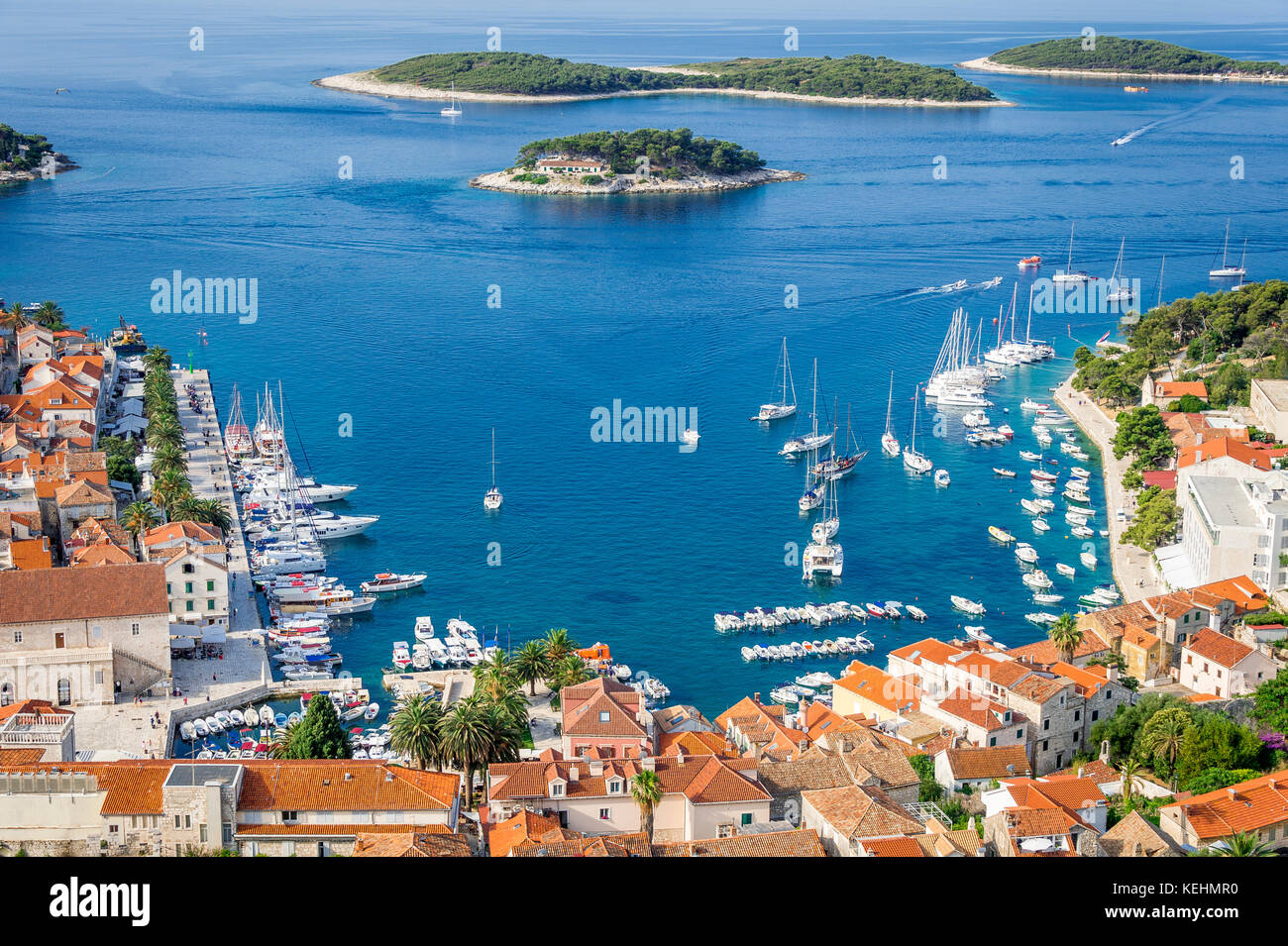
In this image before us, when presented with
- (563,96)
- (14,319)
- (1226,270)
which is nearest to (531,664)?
(14,319)

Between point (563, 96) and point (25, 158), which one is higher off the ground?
point (563, 96)

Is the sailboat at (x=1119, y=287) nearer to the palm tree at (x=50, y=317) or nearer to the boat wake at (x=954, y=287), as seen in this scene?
the boat wake at (x=954, y=287)

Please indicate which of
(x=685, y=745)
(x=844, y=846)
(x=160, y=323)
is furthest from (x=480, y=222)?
(x=844, y=846)

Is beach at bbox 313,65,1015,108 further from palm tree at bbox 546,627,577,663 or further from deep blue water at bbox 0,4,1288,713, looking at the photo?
palm tree at bbox 546,627,577,663

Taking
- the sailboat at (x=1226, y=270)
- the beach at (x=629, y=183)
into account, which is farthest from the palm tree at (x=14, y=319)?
the sailboat at (x=1226, y=270)

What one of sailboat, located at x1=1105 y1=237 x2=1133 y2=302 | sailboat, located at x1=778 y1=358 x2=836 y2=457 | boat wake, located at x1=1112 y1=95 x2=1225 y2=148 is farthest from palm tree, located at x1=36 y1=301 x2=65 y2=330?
boat wake, located at x1=1112 y1=95 x2=1225 y2=148

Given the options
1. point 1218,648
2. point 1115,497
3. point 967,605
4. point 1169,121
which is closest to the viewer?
point 1218,648

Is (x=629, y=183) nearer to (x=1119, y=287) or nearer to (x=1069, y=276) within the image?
(x=1069, y=276)
